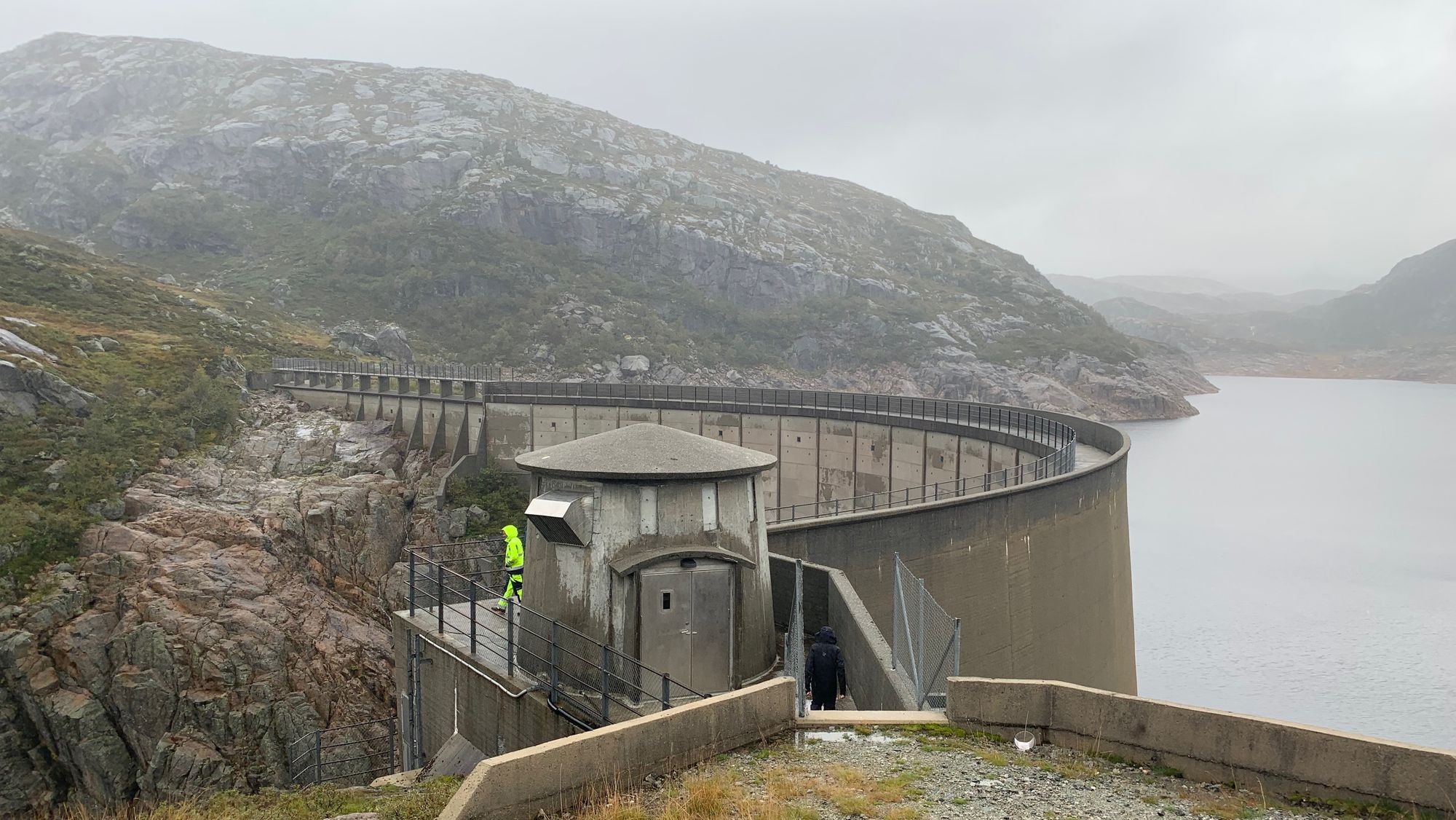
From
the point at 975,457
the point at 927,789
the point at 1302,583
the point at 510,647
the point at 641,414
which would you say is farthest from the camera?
the point at 641,414

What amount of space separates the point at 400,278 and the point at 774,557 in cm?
9684

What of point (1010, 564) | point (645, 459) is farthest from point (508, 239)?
point (645, 459)

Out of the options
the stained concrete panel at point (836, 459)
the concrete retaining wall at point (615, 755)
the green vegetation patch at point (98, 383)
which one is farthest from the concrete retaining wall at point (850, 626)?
the green vegetation patch at point (98, 383)

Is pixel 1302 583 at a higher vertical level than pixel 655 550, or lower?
lower

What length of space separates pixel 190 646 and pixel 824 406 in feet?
89.1

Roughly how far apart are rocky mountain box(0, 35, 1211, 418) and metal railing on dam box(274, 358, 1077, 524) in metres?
42.1

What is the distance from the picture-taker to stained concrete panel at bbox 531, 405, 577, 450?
4609 cm

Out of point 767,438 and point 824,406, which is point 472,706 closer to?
point 767,438

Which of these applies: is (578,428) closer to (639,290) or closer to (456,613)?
(456,613)

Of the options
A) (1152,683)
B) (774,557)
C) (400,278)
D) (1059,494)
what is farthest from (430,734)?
(400,278)

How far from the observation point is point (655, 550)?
9789mm

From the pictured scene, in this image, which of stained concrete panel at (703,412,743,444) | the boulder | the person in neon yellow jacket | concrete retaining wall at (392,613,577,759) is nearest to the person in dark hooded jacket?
concrete retaining wall at (392,613,577,759)

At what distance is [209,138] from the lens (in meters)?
130

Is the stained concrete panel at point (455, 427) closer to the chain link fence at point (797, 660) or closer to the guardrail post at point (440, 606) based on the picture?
the guardrail post at point (440, 606)
